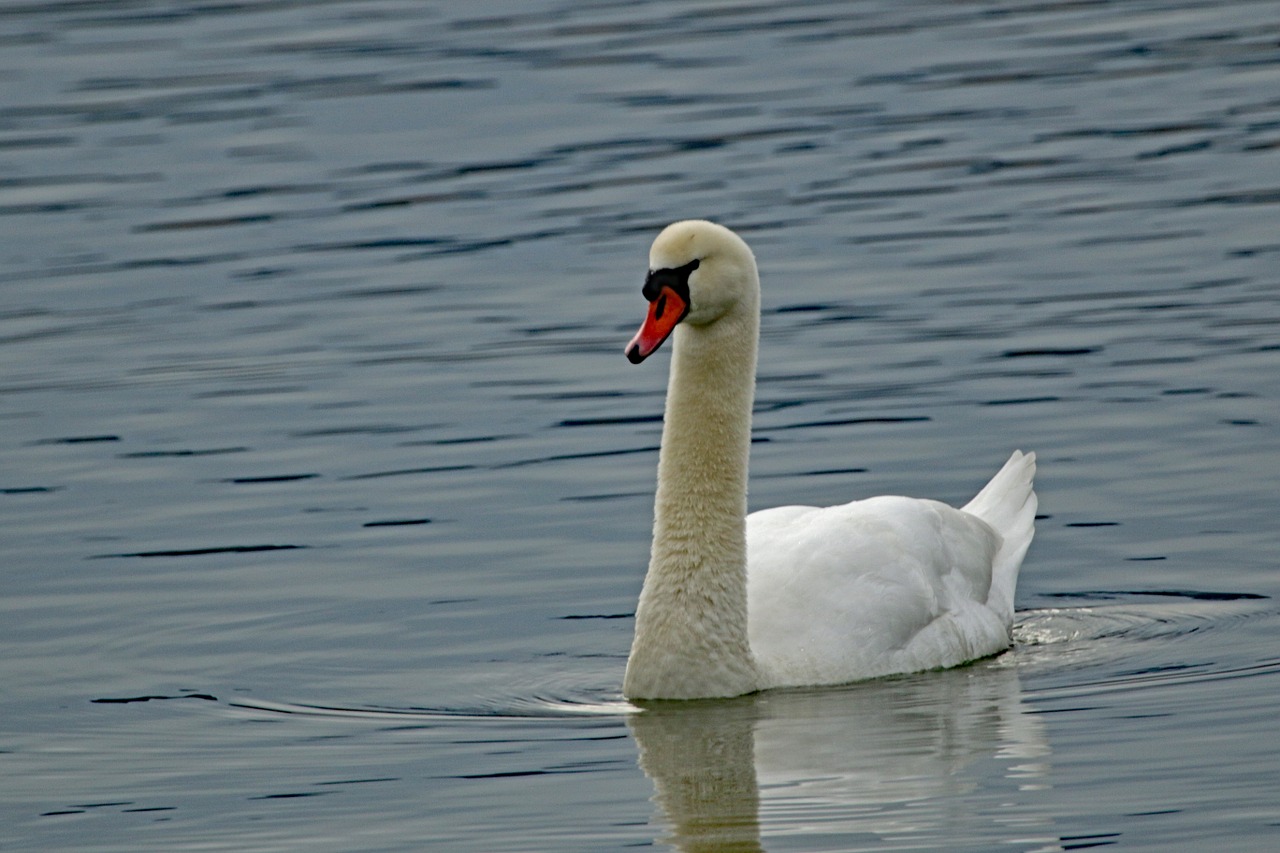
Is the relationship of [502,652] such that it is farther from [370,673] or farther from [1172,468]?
[1172,468]

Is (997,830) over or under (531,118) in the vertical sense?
under

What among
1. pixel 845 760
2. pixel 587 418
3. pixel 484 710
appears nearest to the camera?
pixel 845 760

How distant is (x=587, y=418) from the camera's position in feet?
50.4

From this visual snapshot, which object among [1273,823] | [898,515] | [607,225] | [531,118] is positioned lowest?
[1273,823]

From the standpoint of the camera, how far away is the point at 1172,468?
1348cm

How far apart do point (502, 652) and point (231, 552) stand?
92.3 inches

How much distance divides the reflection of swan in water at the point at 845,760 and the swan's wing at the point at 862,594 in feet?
0.49

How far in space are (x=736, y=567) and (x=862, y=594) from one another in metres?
0.65

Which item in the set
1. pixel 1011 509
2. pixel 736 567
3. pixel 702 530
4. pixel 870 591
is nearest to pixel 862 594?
pixel 870 591

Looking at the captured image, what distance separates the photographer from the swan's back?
10.6 metres

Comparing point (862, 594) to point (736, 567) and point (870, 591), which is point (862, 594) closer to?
point (870, 591)

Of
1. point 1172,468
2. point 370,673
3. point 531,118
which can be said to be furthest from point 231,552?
point 531,118

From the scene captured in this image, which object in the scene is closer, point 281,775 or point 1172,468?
point 281,775

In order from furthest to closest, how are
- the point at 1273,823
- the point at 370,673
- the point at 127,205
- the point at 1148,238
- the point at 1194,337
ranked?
the point at 127,205, the point at 1148,238, the point at 1194,337, the point at 370,673, the point at 1273,823
